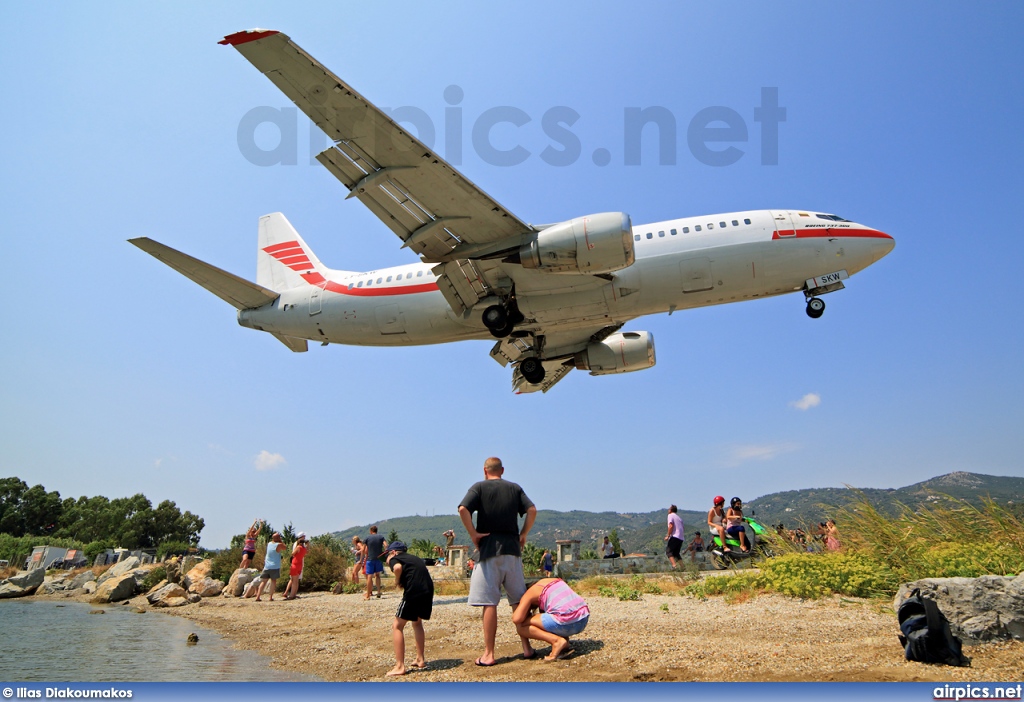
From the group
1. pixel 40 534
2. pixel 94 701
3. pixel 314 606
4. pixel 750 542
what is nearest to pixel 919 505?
pixel 750 542

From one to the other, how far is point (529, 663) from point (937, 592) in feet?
14.5

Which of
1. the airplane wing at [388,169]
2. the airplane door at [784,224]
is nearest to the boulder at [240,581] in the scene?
the airplane wing at [388,169]

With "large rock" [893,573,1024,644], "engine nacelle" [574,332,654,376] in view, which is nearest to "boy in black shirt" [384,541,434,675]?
"large rock" [893,573,1024,644]

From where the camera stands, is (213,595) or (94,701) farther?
(213,595)

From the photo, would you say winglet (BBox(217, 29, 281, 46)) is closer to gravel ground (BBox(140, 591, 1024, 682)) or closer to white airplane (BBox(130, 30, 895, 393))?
white airplane (BBox(130, 30, 895, 393))

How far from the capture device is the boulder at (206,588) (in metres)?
23.2

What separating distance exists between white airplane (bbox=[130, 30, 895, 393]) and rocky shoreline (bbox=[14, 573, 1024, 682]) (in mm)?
8791

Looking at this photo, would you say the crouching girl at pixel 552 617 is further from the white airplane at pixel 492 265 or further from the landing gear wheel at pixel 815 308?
the landing gear wheel at pixel 815 308

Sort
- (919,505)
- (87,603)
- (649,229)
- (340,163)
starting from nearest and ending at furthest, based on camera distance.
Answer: (919,505), (340,163), (649,229), (87,603)

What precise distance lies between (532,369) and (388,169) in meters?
9.81

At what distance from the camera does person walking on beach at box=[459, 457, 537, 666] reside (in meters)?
6.95

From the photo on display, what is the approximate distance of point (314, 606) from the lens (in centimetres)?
1647

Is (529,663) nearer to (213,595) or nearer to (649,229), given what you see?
(649,229)

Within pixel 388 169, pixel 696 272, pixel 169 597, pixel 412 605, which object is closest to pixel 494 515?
pixel 412 605
